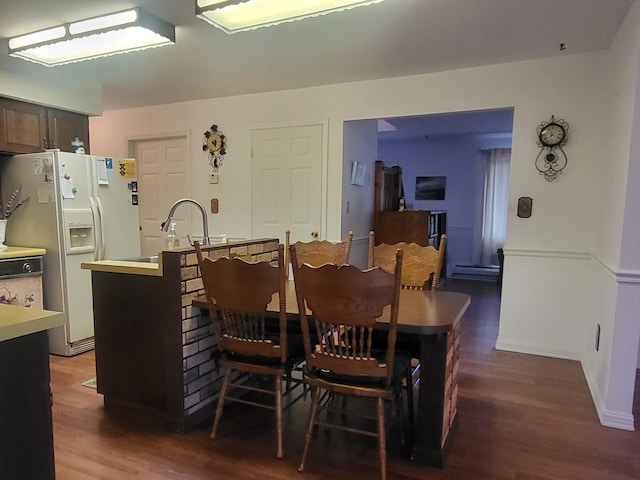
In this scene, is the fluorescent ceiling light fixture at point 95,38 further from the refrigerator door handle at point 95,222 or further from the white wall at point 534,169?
the white wall at point 534,169

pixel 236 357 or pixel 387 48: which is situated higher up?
pixel 387 48

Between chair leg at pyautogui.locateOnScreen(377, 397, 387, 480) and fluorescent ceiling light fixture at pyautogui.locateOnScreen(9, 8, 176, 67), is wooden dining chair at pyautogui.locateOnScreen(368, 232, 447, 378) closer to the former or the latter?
chair leg at pyautogui.locateOnScreen(377, 397, 387, 480)

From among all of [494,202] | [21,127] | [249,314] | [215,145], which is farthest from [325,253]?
[494,202]

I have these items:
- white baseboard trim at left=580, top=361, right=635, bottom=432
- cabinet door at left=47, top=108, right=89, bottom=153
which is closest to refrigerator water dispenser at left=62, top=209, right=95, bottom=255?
cabinet door at left=47, top=108, right=89, bottom=153

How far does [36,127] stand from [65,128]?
0.27 m

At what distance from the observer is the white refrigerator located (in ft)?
10.7

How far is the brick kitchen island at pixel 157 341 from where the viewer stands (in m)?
2.17

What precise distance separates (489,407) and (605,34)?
2520 millimetres

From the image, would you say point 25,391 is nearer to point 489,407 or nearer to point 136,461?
point 136,461

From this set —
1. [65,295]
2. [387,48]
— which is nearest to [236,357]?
[65,295]

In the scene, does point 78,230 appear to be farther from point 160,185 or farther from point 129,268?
point 160,185

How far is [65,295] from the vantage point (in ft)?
10.8

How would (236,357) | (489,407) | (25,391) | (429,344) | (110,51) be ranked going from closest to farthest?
(25,391)
(429,344)
(236,357)
(489,407)
(110,51)

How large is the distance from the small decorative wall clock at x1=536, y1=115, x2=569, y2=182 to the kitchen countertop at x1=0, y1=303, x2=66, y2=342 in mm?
3378
